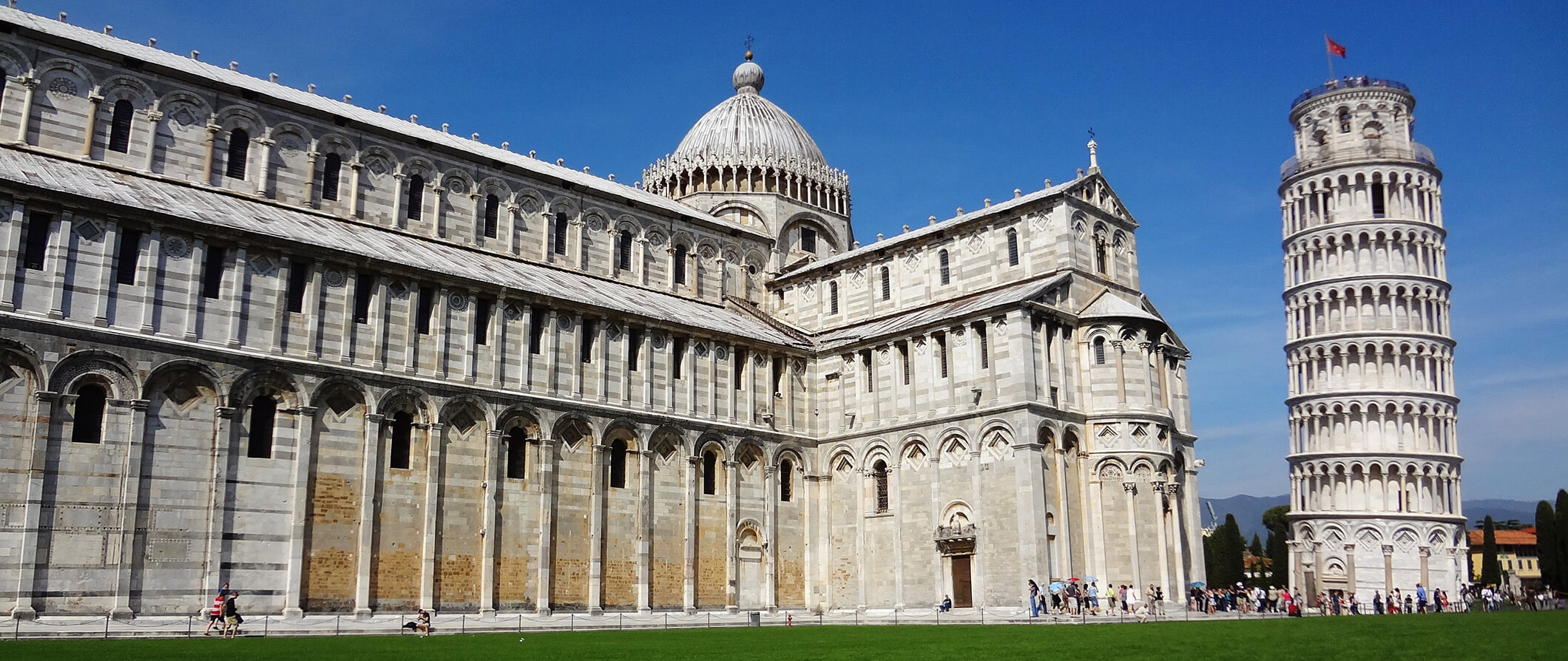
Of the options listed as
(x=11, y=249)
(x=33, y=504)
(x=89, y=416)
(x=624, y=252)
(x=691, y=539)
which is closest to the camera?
(x=33, y=504)

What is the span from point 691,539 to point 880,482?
26.0 feet

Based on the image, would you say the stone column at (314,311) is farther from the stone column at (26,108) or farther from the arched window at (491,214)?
the arched window at (491,214)

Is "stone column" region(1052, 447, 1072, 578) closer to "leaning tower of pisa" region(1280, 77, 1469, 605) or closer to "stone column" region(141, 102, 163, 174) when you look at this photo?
"stone column" region(141, 102, 163, 174)

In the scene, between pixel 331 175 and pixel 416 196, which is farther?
pixel 416 196

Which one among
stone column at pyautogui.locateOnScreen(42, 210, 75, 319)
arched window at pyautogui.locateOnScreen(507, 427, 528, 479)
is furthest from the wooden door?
stone column at pyautogui.locateOnScreen(42, 210, 75, 319)

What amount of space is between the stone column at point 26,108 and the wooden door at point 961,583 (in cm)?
3302

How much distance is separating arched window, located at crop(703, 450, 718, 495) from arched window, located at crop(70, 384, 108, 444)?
2031 centimetres

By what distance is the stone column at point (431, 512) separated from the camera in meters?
35.5

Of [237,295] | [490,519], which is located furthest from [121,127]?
[490,519]

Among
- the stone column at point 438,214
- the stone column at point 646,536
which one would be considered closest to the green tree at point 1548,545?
the stone column at point 646,536

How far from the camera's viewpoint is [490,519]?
122 feet

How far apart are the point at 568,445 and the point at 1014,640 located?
20996mm

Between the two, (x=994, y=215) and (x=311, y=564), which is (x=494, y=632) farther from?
(x=994, y=215)

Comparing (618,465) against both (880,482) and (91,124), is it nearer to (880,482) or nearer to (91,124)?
(880,482)
